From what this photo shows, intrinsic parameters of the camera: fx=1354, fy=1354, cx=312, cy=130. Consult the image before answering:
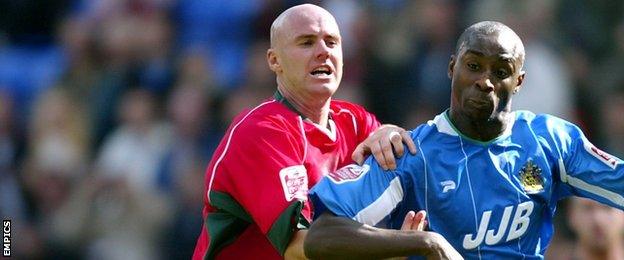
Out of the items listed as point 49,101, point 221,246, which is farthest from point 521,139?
point 49,101

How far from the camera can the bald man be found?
225 inches

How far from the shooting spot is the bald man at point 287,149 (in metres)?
5.73

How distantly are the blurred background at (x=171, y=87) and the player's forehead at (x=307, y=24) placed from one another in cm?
334

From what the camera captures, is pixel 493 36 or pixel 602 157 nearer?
pixel 493 36

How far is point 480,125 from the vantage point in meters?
5.53

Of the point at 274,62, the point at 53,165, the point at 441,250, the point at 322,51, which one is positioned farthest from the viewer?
the point at 53,165

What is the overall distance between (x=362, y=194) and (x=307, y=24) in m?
1.25

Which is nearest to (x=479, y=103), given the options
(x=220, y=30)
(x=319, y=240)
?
(x=319, y=240)

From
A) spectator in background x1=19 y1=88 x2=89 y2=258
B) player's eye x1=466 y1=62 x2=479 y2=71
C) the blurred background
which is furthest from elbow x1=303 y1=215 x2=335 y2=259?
spectator in background x1=19 y1=88 x2=89 y2=258

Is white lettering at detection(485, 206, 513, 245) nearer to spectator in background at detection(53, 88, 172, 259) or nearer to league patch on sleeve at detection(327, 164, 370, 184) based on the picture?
league patch on sleeve at detection(327, 164, 370, 184)

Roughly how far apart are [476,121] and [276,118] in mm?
984

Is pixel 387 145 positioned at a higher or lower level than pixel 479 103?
lower

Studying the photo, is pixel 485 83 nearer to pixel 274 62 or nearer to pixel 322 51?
pixel 322 51

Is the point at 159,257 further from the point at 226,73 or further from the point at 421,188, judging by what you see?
the point at 421,188
